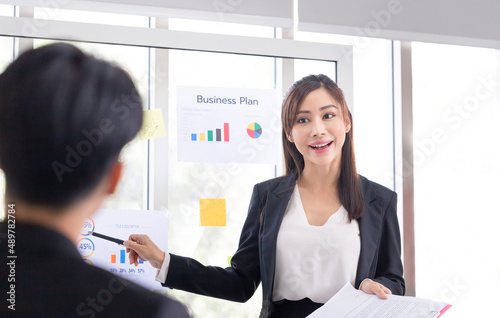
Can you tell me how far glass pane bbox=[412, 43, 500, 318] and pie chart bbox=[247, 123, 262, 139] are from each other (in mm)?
922

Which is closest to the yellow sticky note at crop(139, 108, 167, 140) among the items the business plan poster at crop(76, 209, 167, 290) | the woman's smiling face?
the business plan poster at crop(76, 209, 167, 290)

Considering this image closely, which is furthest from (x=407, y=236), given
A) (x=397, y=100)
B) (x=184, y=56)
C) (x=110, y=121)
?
(x=110, y=121)

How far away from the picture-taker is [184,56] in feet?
6.63

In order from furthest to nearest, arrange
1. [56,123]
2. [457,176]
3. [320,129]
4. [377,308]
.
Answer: [457,176], [320,129], [377,308], [56,123]

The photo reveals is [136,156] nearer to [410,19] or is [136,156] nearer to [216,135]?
[216,135]

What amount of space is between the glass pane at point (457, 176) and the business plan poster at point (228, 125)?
0.88 metres

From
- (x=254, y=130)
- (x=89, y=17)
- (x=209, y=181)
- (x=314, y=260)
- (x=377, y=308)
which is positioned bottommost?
(x=377, y=308)

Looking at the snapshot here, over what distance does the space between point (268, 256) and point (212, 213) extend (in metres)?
0.51

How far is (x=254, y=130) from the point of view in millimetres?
2047

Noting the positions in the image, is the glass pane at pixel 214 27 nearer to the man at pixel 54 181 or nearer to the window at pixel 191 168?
the window at pixel 191 168

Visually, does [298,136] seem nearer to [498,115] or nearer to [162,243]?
[162,243]

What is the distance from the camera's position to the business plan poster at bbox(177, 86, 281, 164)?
1.99 metres

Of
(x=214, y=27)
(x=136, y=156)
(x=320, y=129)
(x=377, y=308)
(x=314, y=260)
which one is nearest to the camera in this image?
(x=377, y=308)

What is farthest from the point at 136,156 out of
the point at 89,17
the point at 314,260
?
the point at 314,260
